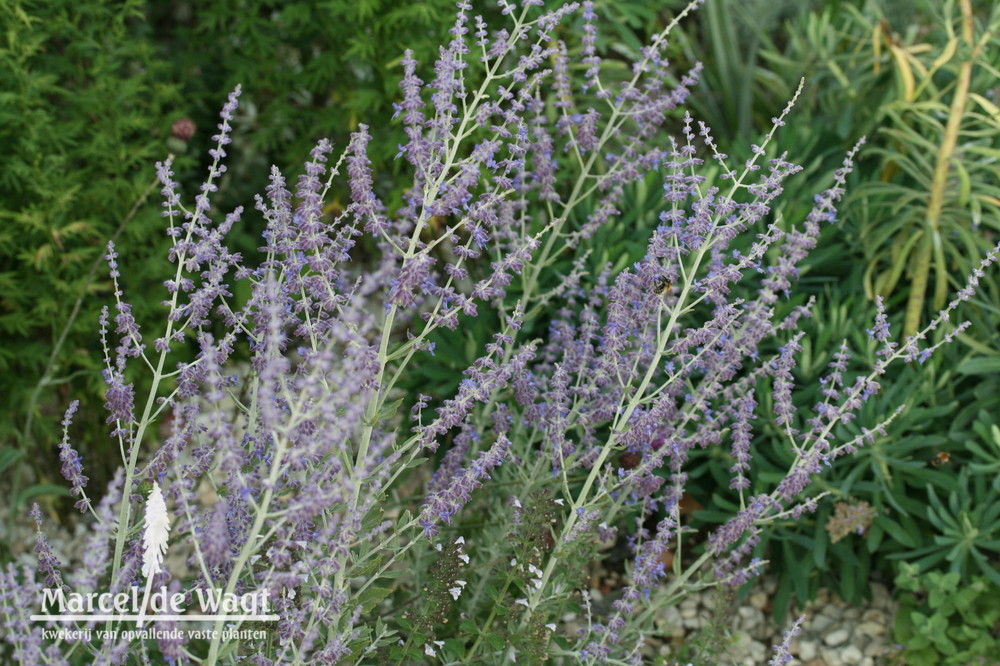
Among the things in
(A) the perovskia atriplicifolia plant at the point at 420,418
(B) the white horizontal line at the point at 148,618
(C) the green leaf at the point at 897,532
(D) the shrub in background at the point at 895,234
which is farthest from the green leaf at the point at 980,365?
(B) the white horizontal line at the point at 148,618

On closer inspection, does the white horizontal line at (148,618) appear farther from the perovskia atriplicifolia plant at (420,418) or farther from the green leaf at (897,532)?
the green leaf at (897,532)

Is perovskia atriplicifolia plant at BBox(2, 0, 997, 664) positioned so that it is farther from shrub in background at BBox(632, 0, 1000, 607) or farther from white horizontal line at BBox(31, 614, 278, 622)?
shrub in background at BBox(632, 0, 1000, 607)

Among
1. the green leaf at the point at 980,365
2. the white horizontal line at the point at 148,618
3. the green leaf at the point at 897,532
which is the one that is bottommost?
the green leaf at the point at 897,532

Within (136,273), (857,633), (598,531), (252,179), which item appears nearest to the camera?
(598,531)

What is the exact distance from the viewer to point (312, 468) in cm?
209

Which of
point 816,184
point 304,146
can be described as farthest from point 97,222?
point 816,184

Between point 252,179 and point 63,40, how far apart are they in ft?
3.37

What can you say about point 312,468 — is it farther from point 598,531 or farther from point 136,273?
point 136,273

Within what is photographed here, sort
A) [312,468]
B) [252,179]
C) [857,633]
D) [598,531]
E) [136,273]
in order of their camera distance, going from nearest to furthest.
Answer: [312,468] → [598,531] → [857,633] → [136,273] → [252,179]

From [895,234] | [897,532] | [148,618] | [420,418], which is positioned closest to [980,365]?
[897,532]

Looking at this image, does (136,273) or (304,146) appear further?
(304,146)

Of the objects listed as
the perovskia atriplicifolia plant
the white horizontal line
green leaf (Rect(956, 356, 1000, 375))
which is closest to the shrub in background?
green leaf (Rect(956, 356, 1000, 375))

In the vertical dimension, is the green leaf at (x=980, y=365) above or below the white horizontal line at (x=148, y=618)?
below

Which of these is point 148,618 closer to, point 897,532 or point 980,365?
point 897,532
